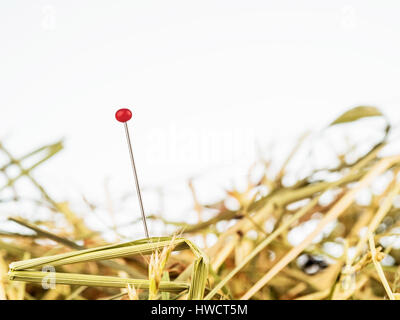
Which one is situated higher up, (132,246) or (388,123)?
(388,123)

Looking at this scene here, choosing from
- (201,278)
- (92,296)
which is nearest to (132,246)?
(201,278)

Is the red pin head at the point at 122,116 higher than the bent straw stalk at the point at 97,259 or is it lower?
higher

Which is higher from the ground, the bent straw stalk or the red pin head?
the red pin head

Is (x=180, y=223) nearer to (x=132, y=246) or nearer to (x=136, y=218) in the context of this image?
(x=136, y=218)

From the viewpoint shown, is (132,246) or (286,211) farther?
(286,211)

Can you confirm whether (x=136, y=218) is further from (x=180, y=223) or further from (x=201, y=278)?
(x=201, y=278)

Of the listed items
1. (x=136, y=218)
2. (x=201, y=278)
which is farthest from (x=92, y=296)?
(x=201, y=278)
